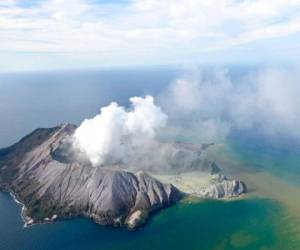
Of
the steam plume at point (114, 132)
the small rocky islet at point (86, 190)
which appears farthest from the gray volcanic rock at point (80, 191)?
the steam plume at point (114, 132)

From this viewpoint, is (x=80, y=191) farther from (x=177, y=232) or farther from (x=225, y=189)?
(x=225, y=189)

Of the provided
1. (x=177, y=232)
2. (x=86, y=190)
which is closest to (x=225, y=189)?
(x=177, y=232)

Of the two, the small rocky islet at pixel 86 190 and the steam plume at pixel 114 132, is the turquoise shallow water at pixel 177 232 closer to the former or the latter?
the small rocky islet at pixel 86 190

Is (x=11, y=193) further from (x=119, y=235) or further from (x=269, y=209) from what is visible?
(x=269, y=209)

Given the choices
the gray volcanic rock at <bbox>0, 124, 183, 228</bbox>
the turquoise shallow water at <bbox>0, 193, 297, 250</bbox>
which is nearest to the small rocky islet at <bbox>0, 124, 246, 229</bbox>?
the gray volcanic rock at <bbox>0, 124, 183, 228</bbox>

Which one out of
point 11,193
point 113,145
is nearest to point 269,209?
point 113,145

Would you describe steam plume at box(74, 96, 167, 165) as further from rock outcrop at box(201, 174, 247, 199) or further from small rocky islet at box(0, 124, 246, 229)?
rock outcrop at box(201, 174, 247, 199)

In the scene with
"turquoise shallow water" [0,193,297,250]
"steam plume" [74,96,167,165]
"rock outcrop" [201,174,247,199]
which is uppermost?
"steam plume" [74,96,167,165]
